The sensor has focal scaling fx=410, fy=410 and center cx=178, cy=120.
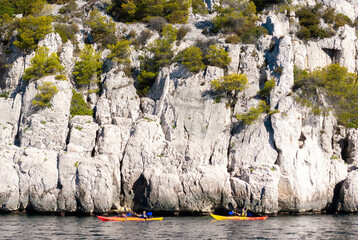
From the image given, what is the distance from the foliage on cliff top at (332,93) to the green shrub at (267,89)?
9.70 feet

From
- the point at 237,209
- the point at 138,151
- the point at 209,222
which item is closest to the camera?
the point at 209,222

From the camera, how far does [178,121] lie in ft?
149

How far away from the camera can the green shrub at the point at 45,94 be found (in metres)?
44.6

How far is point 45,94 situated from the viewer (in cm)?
4494

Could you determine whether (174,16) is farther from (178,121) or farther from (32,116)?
(32,116)

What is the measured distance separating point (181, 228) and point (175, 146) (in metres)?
13.6

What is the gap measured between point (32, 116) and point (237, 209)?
2368 centimetres

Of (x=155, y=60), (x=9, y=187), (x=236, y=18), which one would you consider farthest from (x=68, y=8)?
(x=9, y=187)

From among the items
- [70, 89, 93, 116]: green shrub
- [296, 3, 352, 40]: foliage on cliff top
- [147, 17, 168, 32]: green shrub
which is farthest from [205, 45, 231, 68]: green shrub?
[70, 89, 93, 116]: green shrub

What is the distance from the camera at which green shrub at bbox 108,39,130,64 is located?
5153cm

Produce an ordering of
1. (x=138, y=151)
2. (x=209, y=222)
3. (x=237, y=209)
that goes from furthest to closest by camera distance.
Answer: (x=138, y=151)
(x=237, y=209)
(x=209, y=222)

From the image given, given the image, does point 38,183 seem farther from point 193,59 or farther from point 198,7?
point 198,7

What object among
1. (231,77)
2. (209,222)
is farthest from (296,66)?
(209,222)

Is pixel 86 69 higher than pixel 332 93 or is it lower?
higher
